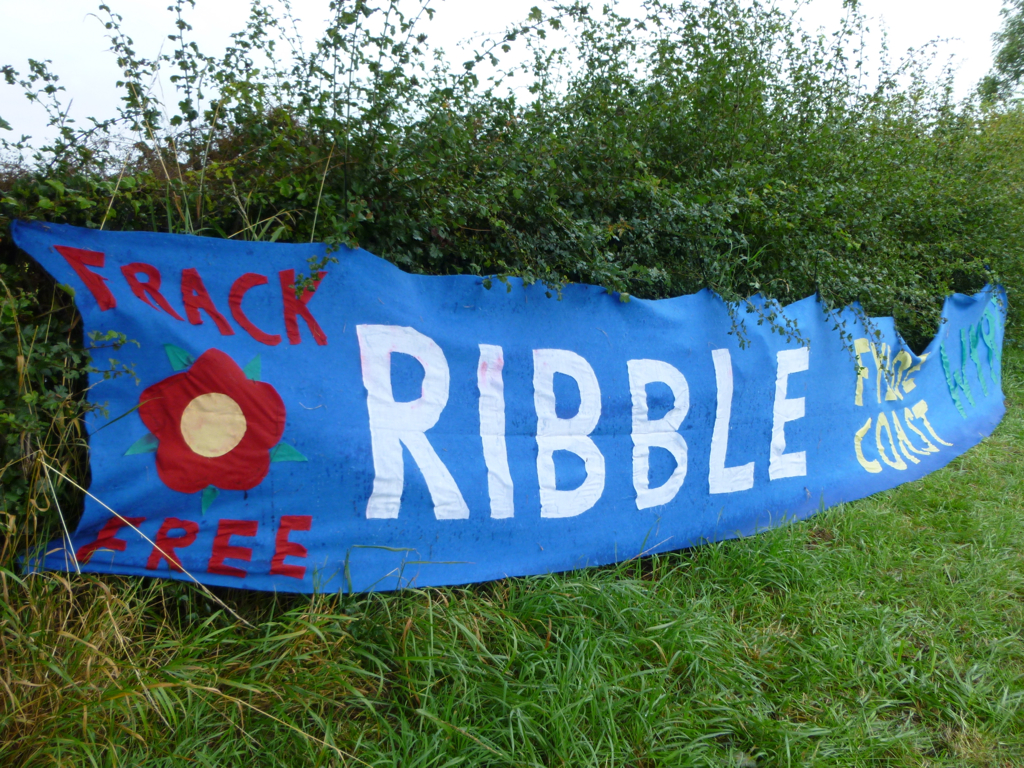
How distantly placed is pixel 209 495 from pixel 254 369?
44 centimetres

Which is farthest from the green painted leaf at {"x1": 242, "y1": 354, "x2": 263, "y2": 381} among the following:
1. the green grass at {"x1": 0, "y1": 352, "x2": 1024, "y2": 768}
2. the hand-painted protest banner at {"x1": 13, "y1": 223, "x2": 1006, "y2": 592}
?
the green grass at {"x1": 0, "y1": 352, "x2": 1024, "y2": 768}

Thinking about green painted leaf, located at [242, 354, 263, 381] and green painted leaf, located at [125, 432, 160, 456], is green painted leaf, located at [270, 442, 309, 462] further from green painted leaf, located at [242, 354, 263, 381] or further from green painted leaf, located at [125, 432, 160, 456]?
green painted leaf, located at [125, 432, 160, 456]

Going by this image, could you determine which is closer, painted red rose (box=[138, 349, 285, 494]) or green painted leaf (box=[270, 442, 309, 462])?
painted red rose (box=[138, 349, 285, 494])

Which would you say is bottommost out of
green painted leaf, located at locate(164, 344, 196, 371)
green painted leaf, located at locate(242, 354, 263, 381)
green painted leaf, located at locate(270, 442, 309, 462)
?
green painted leaf, located at locate(270, 442, 309, 462)

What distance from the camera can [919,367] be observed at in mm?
5367

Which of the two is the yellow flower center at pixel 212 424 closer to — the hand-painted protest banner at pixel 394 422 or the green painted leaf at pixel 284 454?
the hand-painted protest banner at pixel 394 422

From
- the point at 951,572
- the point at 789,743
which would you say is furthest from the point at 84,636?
the point at 951,572

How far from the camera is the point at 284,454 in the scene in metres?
2.33

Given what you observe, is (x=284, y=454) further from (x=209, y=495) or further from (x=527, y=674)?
(x=527, y=674)

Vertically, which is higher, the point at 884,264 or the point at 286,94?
the point at 286,94

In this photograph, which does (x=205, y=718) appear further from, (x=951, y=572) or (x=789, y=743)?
(x=951, y=572)

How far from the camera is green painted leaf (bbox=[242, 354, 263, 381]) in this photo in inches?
91.0

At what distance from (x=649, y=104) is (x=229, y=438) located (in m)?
2.76

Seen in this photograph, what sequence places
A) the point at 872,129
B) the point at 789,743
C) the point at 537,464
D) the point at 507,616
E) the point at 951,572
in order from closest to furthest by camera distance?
the point at 789,743 → the point at 507,616 → the point at 537,464 → the point at 951,572 → the point at 872,129
